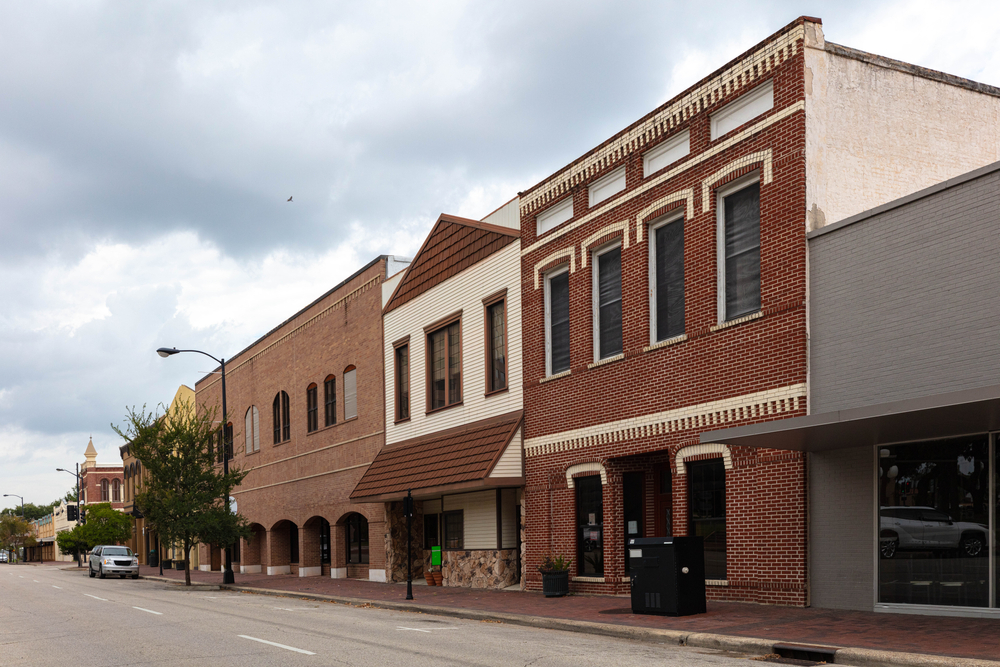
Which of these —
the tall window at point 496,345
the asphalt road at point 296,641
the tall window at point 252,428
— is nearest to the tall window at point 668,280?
the tall window at point 496,345

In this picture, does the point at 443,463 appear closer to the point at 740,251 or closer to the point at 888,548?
the point at 740,251

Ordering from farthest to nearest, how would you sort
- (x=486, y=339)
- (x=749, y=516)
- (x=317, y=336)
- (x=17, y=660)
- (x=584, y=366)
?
(x=317, y=336), (x=486, y=339), (x=584, y=366), (x=749, y=516), (x=17, y=660)

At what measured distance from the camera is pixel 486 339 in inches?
1000

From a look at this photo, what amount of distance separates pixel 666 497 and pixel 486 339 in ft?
24.4

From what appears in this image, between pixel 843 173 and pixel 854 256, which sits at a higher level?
pixel 843 173

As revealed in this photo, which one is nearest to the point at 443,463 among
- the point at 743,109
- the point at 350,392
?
the point at 350,392

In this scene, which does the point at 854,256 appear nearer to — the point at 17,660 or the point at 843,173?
the point at 843,173

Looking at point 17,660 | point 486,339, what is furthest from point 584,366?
point 17,660

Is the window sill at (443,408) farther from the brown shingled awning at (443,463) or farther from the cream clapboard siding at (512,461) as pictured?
the cream clapboard siding at (512,461)

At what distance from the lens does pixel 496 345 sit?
25234mm

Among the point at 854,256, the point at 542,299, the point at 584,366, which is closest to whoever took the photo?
the point at 854,256

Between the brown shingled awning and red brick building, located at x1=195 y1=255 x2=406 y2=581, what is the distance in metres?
1.44

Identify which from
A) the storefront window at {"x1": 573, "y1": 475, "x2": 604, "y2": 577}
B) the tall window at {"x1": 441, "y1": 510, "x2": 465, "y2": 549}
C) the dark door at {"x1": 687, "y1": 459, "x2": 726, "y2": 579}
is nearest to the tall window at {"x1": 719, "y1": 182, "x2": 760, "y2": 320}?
the dark door at {"x1": 687, "y1": 459, "x2": 726, "y2": 579}

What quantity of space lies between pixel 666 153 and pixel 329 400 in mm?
20426
